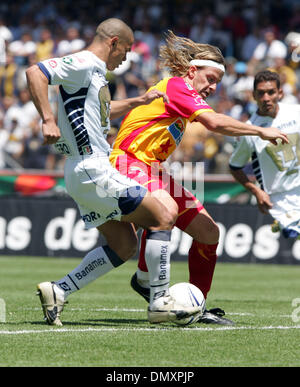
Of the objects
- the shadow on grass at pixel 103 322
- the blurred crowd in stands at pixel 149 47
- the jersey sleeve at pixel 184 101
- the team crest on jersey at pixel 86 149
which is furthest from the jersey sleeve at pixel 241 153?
the blurred crowd in stands at pixel 149 47

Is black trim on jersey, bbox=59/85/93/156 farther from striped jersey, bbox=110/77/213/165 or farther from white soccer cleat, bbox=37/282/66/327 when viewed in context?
white soccer cleat, bbox=37/282/66/327

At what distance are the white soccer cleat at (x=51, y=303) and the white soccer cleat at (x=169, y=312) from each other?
844 millimetres

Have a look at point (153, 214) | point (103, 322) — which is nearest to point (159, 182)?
point (153, 214)

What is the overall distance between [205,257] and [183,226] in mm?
410

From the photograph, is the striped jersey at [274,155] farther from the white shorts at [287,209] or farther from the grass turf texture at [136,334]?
the grass turf texture at [136,334]

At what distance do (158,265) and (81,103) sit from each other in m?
1.44

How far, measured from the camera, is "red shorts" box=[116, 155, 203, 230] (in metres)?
7.04

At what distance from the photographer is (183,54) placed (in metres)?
7.52

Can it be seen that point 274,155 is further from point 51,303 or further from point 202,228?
point 51,303

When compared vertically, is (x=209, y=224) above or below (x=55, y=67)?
below

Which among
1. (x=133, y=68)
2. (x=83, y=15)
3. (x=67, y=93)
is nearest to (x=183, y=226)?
(x=67, y=93)

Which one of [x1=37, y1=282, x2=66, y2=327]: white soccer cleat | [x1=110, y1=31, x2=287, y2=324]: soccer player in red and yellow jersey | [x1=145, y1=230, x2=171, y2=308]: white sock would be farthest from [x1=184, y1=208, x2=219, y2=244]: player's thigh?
[x1=37, y1=282, x2=66, y2=327]: white soccer cleat
